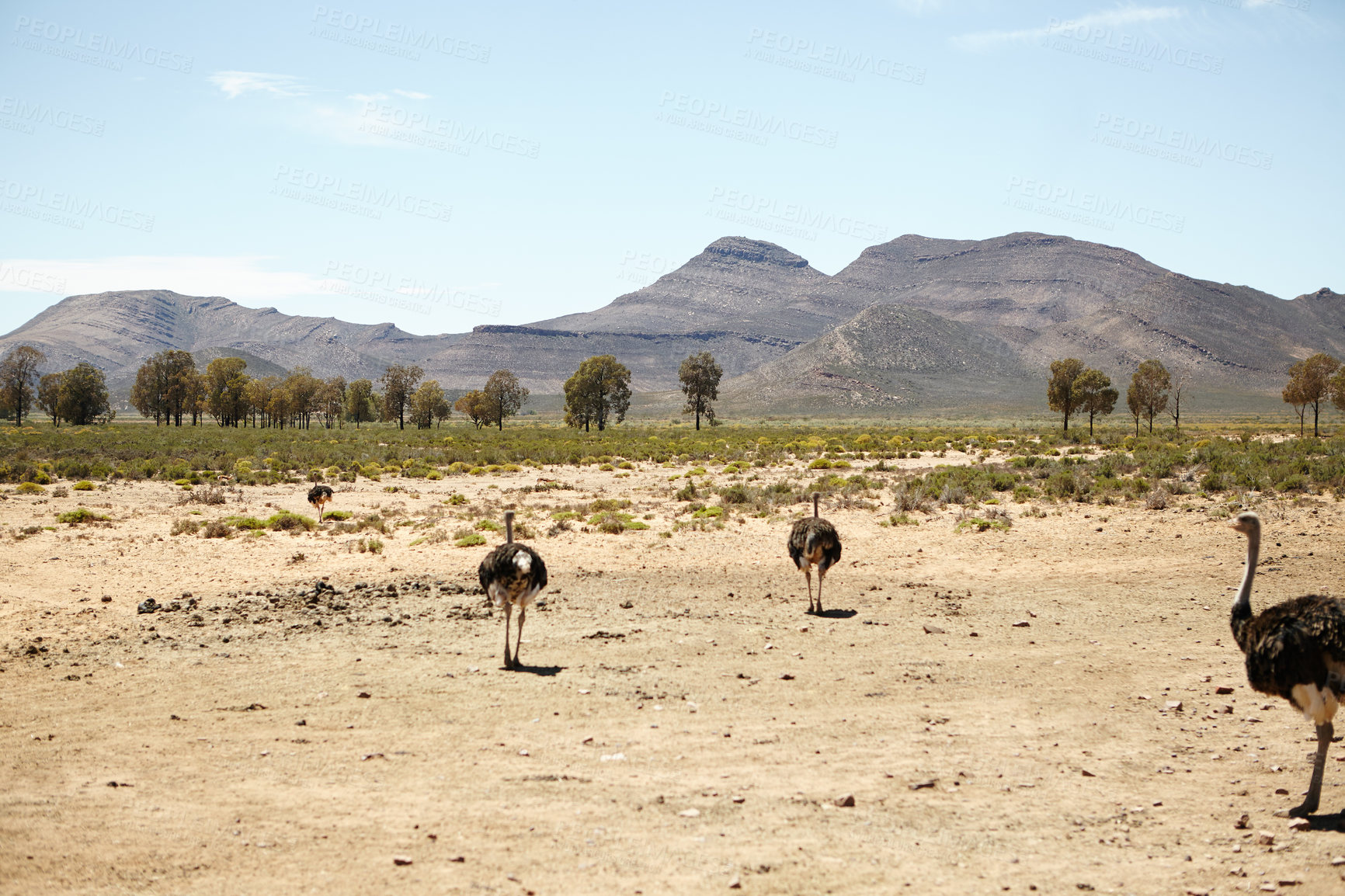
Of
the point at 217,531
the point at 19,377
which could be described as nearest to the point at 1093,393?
the point at 217,531

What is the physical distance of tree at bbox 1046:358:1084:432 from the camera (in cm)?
7462

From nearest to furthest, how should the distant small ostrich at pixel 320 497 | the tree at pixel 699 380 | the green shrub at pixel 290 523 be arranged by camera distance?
the green shrub at pixel 290 523 → the distant small ostrich at pixel 320 497 → the tree at pixel 699 380

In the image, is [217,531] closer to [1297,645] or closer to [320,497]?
[320,497]

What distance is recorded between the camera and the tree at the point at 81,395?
98.2 m

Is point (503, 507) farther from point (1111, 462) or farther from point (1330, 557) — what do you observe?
point (1111, 462)

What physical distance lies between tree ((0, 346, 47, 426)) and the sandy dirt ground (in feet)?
376

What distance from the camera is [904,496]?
25.6 m

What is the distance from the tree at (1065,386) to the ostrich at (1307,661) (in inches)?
2861

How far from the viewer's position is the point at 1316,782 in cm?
722

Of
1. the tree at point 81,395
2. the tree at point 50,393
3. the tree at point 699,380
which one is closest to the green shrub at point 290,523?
the tree at point 699,380

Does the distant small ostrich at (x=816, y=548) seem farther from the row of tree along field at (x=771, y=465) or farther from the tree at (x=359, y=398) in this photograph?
the tree at (x=359, y=398)

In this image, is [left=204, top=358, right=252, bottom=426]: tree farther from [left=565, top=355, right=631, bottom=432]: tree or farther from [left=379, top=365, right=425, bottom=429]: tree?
[left=565, top=355, right=631, bottom=432]: tree

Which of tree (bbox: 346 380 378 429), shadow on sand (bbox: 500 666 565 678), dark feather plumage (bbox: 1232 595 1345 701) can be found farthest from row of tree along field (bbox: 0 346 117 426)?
dark feather plumage (bbox: 1232 595 1345 701)

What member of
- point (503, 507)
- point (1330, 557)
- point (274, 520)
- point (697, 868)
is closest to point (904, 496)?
point (1330, 557)
